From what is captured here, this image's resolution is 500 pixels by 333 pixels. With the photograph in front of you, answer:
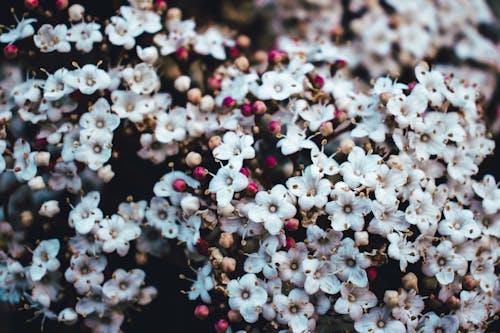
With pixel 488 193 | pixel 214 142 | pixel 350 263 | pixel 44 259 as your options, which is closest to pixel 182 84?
pixel 214 142

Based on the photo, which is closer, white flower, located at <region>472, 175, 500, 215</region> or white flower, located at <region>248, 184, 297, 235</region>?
white flower, located at <region>248, 184, 297, 235</region>

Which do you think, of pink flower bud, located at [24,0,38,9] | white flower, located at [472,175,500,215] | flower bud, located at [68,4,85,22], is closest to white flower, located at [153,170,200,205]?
flower bud, located at [68,4,85,22]

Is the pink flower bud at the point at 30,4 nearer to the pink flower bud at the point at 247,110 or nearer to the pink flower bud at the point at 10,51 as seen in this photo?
the pink flower bud at the point at 10,51

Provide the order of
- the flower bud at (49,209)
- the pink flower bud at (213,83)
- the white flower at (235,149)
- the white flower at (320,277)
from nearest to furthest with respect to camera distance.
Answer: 1. the white flower at (320,277)
2. the white flower at (235,149)
3. the flower bud at (49,209)
4. the pink flower bud at (213,83)

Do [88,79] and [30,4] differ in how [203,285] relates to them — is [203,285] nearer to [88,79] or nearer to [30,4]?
[88,79]

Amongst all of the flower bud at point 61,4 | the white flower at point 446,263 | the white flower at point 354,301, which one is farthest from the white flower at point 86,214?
the white flower at point 446,263

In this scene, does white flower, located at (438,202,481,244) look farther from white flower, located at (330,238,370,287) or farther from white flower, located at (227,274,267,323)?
white flower, located at (227,274,267,323)

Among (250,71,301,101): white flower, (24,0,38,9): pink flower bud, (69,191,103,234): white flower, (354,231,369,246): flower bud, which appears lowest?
(69,191,103,234): white flower

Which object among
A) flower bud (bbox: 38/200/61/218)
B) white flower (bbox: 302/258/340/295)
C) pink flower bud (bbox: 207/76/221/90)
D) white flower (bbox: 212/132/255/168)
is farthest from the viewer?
pink flower bud (bbox: 207/76/221/90)

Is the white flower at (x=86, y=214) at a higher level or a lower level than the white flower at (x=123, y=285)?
higher
